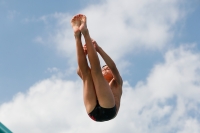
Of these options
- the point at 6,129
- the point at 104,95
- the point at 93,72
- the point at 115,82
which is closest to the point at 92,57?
the point at 93,72

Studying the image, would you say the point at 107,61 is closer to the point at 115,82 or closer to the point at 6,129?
the point at 115,82

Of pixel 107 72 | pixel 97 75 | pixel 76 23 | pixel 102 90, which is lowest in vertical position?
pixel 102 90

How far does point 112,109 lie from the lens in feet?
16.1

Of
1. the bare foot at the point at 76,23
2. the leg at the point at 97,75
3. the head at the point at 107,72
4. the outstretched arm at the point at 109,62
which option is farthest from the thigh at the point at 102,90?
the head at the point at 107,72

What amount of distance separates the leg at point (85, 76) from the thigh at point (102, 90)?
3.2 inches

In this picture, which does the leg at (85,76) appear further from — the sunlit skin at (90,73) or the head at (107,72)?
the head at (107,72)

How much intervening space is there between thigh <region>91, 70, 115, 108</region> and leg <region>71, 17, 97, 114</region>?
82mm

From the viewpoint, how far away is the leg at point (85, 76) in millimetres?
4773

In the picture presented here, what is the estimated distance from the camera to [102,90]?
472cm

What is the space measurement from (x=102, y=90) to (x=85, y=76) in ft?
1.06

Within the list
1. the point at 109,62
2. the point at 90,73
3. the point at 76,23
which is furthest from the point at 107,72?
the point at 76,23

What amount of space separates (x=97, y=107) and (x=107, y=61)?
27.0 inches

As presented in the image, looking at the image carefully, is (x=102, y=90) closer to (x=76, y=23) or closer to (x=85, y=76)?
(x=85, y=76)

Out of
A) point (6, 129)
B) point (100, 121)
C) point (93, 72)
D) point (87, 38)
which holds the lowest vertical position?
point (6, 129)
